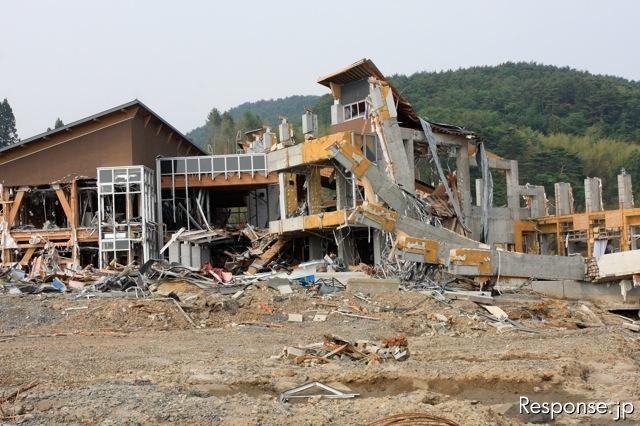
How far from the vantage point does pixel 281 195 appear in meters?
36.2

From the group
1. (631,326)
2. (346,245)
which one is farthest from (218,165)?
(631,326)

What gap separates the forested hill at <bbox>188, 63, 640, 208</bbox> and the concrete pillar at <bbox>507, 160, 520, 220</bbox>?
96.8ft

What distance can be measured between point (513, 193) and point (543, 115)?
203ft

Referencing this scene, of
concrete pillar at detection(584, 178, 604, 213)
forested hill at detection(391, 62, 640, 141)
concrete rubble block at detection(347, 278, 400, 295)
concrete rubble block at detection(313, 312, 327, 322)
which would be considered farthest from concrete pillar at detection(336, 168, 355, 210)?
forested hill at detection(391, 62, 640, 141)

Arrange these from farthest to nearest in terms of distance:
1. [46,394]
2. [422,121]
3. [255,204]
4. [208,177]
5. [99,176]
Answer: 1. [255,204]
2. [208,177]
3. [99,176]
4. [422,121]
5. [46,394]

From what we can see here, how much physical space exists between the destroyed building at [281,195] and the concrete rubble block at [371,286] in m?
5.39

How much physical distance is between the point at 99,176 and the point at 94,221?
2.25 meters

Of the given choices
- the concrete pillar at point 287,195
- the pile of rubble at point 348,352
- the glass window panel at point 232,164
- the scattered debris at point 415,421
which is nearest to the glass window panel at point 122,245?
the glass window panel at point 232,164

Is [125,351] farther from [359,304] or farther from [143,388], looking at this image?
[359,304]

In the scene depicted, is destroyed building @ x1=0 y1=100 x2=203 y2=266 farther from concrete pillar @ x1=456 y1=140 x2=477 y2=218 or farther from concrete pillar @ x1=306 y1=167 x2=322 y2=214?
concrete pillar @ x1=456 y1=140 x2=477 y2=218

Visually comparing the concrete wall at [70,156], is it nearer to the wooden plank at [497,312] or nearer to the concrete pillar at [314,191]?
the concrete pillar at [314,191]

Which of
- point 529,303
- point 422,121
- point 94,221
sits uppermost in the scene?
point 422,121

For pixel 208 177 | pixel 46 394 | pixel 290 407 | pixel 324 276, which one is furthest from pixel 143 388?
pixel 208 177

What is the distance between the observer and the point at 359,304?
66.3 ft
